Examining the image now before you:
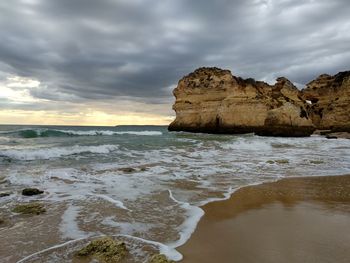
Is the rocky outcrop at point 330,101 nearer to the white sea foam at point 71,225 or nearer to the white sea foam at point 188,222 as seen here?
the white sea foam at point 188,222

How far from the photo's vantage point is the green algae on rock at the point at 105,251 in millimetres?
3346

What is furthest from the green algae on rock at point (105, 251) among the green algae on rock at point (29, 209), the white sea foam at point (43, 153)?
the white sea foam at point (43, 153)

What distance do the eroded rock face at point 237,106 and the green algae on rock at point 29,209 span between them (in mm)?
Result: 29894

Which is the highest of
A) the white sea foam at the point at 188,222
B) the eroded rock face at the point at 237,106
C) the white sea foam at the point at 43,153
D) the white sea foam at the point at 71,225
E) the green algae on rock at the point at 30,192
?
the eroded rock face at the point at 237,106

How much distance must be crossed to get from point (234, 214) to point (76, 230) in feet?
8.12

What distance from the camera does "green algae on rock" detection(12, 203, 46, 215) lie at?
511 cm

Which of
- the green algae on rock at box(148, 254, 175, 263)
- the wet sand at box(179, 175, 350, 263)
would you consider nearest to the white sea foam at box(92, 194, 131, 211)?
the wet sand at box(179, 175, 350, 263)

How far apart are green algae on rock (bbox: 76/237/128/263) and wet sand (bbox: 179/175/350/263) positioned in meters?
0.68

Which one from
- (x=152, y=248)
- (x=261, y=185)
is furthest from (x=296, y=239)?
(x=261, y=185)

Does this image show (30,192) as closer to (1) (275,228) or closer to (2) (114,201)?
(2) (114,201)

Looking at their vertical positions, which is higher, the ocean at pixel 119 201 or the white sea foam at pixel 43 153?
the white sea foam at pixel 43 153

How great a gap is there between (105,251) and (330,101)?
41.0 meters

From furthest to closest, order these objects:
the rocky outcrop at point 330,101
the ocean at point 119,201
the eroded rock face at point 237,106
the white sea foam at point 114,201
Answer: the rocky outcrop at point 330,101 < the eroded rock face at point 237,106 < the white sea foam at point 114,201 < the ocean at point 119,201

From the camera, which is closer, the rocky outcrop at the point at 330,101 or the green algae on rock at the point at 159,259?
the green algae on rock at the point at 159,259
